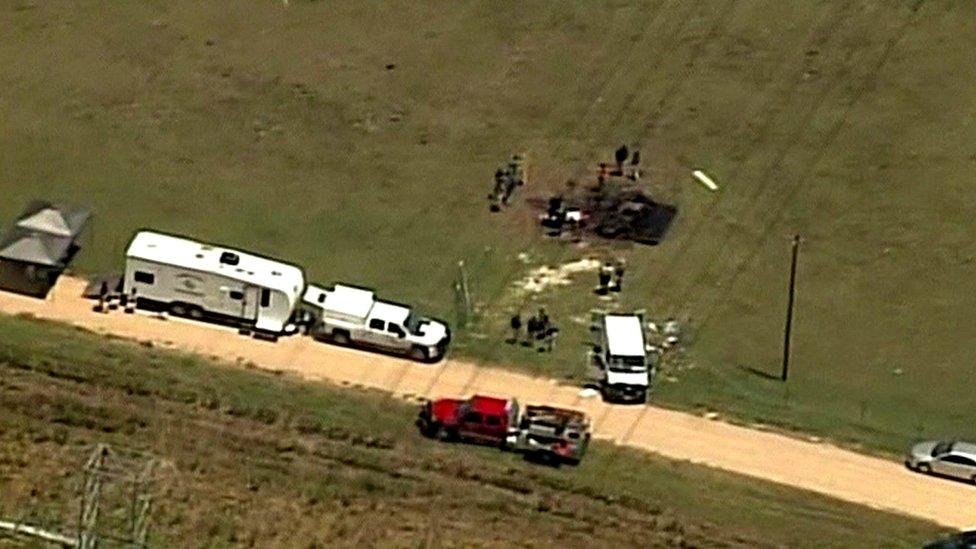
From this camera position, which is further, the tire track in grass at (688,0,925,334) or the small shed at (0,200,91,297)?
the tire track in grass at (688,0,925,334)

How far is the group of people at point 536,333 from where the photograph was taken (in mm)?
37688

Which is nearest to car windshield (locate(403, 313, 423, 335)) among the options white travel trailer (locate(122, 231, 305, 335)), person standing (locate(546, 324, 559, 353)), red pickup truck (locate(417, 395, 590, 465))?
white travel trailer (locate(122, 231, 305, 335))

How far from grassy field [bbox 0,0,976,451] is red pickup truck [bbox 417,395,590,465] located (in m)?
2.66

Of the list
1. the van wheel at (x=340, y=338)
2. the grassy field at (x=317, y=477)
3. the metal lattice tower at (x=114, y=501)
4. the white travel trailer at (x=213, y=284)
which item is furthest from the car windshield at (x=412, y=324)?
the metal lattice tower at (x=114, y=501)

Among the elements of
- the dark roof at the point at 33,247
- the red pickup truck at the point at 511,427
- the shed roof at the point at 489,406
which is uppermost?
the dark roof at the point at 33,247

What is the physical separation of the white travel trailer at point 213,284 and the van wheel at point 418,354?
2254mm

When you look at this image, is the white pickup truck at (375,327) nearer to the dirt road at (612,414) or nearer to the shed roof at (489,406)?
the dirt road at (612,414)

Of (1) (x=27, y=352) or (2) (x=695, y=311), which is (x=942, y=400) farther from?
(1) (x=27, y=352)

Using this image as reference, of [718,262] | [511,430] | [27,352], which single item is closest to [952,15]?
[718,262]

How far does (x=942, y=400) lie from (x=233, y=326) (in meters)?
12.5

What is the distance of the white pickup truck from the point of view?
3703 centimetres

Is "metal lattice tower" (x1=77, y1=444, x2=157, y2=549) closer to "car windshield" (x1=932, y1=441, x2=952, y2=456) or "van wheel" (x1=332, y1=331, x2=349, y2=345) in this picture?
"van wheel" (x1=332, y1=331, x2=349, y2=345)

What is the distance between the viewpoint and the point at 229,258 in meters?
37.9

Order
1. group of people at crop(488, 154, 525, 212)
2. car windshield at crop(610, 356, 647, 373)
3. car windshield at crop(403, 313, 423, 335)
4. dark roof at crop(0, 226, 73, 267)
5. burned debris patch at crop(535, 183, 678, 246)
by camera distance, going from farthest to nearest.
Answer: group of people at crop(488, 154, 525, 212)
burned debris patch at crop(535, 183, 678, 246)
dark roof at crop(0, 226, 73, 267)
car windshield at crop(403, 313, 423, 335)
car windshield at crop(610, 356, 647, 373)
